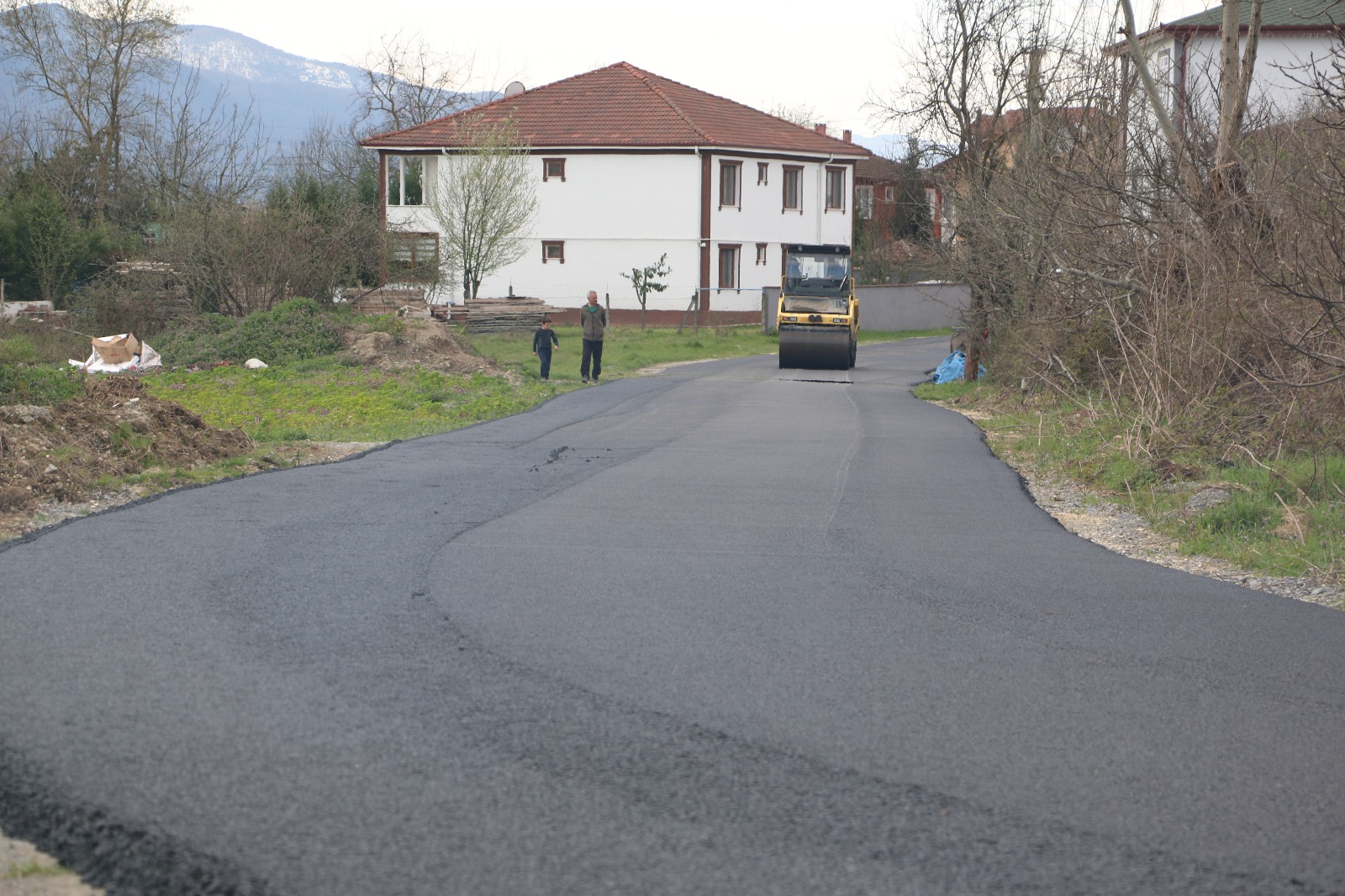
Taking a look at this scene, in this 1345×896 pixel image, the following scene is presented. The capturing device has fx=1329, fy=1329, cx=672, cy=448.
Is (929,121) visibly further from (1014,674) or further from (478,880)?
(478,880)

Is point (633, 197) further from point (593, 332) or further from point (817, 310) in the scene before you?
point (593, 332)

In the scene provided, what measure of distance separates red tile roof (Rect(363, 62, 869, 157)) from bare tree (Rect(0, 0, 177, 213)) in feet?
31.3

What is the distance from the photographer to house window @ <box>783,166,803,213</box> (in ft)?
176

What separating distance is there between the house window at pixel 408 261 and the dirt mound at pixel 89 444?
23510 millimetres

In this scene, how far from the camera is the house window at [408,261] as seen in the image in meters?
39.5

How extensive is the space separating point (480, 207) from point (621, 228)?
7868 mm

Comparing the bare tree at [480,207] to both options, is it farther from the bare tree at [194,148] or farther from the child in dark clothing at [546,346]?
the child in dark clothing at [546,346]

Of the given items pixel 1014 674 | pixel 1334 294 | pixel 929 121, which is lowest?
pixel 1014 674

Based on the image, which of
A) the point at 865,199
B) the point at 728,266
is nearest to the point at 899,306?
the point at 728,266

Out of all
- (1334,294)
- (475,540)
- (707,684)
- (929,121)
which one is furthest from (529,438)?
(929,121)

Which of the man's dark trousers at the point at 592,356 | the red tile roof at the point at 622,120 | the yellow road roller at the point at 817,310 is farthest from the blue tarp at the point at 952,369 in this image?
the red tile roof at the point at 622,120

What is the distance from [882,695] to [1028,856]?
1761 millimetres

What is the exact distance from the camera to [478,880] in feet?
12.9

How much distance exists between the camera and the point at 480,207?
4391 centimetres
